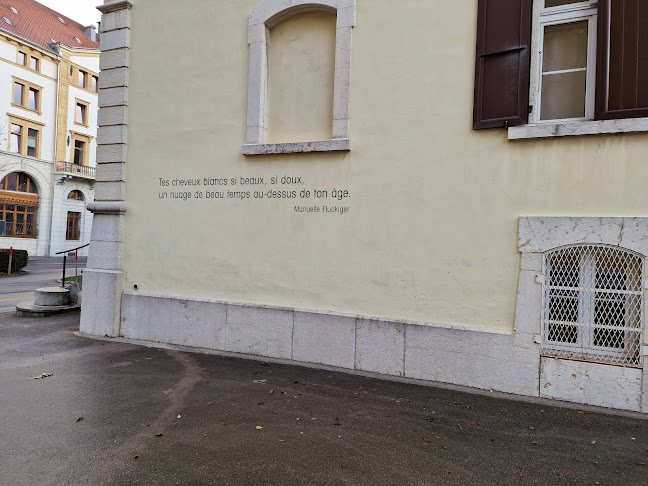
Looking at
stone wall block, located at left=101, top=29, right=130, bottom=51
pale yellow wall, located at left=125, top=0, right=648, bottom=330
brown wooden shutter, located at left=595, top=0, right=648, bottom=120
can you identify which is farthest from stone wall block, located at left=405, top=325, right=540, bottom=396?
stone wall block, located at left=101, top=29, right=130, bottom=51

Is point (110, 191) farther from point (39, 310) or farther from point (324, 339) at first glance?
point (324, 339)

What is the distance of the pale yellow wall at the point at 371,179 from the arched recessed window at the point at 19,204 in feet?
100

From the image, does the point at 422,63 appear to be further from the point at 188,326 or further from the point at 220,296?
the point at 188,326

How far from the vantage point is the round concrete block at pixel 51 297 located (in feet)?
30.3

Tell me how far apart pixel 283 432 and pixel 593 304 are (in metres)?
3.62

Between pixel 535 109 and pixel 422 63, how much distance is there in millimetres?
1491

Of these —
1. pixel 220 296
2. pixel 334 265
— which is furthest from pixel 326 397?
pixel 220 296

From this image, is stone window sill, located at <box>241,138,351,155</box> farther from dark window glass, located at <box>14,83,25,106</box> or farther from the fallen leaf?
dark window glass, located at <box>14,83,25,106</box>

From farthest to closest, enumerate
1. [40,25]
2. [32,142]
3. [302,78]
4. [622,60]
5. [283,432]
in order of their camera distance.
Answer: [40,25] < [32,142] < [302,78] < [622,60] < [283,432]

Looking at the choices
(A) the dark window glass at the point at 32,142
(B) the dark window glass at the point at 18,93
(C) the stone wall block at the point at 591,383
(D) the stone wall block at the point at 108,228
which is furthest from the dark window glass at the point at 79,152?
(C) the stone wall block at the point at 591,383

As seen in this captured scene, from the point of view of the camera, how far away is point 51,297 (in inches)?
365

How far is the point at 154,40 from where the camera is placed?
7.21m

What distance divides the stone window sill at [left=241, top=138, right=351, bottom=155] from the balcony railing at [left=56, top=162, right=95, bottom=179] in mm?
33609

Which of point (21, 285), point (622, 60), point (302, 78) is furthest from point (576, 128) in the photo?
point (21, 285)
